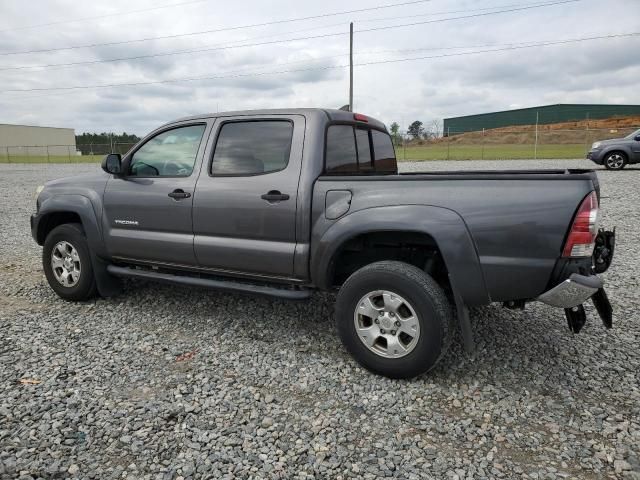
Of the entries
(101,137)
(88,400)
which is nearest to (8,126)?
(101,137)

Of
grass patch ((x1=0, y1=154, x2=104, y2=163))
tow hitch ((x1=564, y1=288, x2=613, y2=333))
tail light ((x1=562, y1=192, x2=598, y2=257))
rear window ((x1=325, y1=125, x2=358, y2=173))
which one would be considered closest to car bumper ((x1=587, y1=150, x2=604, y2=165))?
rear window ((x1=325, y1=125, x2=358, y2=173))

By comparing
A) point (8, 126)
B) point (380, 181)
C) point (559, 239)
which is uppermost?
point (8, 126)

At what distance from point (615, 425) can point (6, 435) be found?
3400 mm

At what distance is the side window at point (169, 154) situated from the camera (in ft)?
13.7

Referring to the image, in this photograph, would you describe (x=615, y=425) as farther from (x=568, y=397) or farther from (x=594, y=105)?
(x=594, y=105)

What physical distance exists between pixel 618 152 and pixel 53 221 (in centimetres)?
1826

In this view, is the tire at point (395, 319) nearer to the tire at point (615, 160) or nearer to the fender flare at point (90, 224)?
the fender flare at point (90, 224)

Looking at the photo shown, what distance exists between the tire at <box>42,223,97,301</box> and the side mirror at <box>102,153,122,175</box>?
0.79 metres

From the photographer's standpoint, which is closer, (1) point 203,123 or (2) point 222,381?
(2) point 222,381

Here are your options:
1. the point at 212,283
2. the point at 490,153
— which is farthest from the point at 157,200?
the point at 490,153

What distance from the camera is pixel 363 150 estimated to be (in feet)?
14.0

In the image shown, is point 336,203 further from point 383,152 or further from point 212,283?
point 383,152

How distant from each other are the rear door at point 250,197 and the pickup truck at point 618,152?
17.2 metres

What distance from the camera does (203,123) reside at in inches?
164
